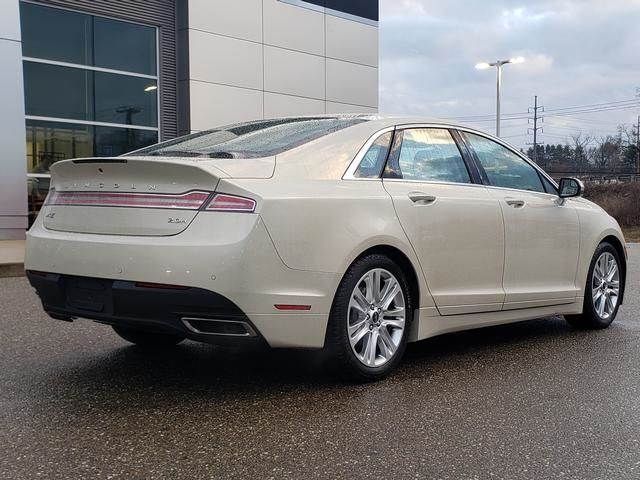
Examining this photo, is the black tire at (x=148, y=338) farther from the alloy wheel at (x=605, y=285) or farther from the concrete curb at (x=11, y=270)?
the concrete curb at (x=11, y=270)

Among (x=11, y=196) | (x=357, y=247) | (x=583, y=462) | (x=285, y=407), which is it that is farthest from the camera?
(x=11, y=196)

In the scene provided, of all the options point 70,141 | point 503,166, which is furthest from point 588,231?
point 70,141

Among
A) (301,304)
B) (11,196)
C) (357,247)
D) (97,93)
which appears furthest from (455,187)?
(97,93)

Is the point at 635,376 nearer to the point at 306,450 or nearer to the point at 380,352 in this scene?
the point at 380,352

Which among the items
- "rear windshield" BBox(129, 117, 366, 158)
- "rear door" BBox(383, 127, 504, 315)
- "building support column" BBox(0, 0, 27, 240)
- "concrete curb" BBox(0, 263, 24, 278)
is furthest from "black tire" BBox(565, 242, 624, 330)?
"building support column" BBox(0, 0, 27, 240)

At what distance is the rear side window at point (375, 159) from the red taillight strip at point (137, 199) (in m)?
1.02

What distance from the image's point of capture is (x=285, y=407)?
11.7 ft

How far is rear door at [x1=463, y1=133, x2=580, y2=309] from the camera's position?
195 inches

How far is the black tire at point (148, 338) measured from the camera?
461cm

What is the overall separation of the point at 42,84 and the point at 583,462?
1450 cm

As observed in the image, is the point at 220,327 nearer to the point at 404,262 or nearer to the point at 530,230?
the point at 404,262

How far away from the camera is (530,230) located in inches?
200

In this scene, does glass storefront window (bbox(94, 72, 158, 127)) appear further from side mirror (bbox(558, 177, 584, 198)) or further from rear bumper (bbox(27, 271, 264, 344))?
rear bumper (bbox(27, 271, 264, 344))

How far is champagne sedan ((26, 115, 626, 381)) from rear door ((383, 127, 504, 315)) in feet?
0.04
